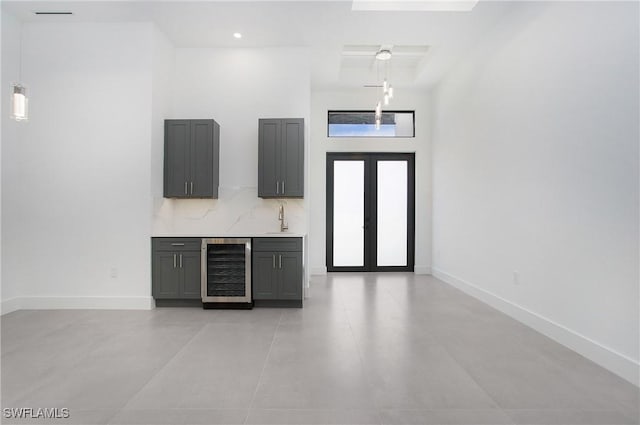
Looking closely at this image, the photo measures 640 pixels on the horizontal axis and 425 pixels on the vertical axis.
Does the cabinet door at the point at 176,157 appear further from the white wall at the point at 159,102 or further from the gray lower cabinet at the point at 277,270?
the gray lower cabinet at the point at 277,270

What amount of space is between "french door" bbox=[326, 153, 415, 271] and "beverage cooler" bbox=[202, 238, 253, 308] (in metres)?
2.71

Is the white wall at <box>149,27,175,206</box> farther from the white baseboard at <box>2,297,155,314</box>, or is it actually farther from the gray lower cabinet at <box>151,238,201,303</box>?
the white baseboard at <box>2,297,155,314</box>

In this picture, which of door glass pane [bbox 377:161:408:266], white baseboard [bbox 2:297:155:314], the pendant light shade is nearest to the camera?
the pendant light shade

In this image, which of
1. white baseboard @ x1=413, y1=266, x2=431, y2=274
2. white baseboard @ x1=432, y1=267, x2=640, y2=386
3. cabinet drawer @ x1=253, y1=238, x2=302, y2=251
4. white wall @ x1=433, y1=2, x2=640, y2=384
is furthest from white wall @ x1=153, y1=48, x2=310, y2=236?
white baseboard @ x1=413, y1=266, x2=431, y2=274

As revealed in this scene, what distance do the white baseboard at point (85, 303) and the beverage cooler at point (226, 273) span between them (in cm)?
76

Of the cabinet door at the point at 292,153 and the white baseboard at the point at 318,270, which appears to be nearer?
the cabinet door at the point at 292,153

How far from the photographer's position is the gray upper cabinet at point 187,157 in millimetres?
4555

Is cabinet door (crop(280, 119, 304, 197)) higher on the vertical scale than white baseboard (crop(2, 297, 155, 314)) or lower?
higher

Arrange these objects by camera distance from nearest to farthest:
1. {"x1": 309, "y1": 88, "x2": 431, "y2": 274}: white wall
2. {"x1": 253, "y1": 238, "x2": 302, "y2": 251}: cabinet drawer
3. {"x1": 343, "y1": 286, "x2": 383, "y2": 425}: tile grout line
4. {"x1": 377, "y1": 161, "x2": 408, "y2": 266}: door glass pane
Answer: {"x1": 343, "y1": 286, "x2": 383, "y2": 425}: tile grout line
{"x1": 253, "y1": 238, "x2": 302, "y2": 251}: cabinet drawer
{"x1": 309, "y1": 88, "x2": 431, "y2": 274}: white wall
{"x1": 377, "y1": 161, "x2": 408, "y2": 266}: door glass pane

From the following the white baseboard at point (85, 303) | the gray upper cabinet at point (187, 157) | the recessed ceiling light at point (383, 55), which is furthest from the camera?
the recessed ceiling light at point (383, 55)

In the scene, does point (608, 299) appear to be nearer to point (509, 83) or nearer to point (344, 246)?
point (509, 83)

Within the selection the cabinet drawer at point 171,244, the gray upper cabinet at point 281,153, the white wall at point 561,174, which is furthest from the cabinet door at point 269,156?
the white wall at point 561,174

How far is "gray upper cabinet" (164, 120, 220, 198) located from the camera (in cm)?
455

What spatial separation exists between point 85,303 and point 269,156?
2.85m
